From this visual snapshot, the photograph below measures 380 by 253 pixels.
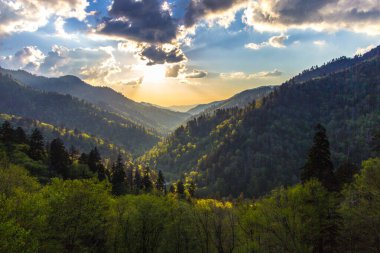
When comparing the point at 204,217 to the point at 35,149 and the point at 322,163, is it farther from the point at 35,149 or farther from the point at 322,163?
the point at 35,149

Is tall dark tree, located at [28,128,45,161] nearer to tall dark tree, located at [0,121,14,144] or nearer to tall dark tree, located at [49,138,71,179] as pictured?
tall dark tree, located at [49,138,71,179]

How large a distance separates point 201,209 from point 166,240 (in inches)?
519

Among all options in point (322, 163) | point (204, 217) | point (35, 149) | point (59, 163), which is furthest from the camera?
point (35, 149)

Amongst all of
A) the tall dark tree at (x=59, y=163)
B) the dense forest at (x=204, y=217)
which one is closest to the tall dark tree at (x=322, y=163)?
the dense forest at (x=204, y=217)

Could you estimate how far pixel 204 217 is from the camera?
75438mm

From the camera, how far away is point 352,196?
52000mm

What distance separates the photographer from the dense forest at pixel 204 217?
151ft

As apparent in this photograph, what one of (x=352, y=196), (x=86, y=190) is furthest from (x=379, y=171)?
(x=86, y=190)

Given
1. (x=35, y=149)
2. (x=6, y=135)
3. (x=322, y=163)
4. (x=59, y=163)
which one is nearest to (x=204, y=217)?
(x=322, y=163)

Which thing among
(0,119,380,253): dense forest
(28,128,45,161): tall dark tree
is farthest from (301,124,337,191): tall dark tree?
(28,128,45,161): tall dark tree

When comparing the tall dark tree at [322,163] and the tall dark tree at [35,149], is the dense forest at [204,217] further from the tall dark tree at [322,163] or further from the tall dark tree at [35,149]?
the tall dark tree at [35,149]

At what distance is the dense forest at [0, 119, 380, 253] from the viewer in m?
46.1

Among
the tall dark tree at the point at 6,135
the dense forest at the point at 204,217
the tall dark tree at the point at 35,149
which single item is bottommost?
the dense forest at the point at 204,217

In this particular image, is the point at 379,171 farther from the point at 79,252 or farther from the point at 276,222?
the point at 79,252
